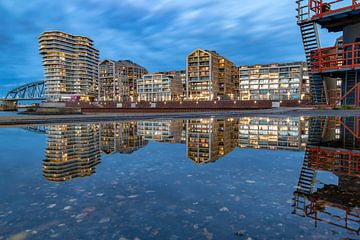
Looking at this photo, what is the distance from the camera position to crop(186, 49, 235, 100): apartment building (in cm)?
11500

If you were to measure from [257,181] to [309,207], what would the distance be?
1093 millimetres

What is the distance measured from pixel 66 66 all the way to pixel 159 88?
288ft

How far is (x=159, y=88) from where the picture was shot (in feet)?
441

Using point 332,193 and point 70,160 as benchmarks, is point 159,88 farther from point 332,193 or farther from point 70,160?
point 332,193

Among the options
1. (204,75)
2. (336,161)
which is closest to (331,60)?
(336,161)

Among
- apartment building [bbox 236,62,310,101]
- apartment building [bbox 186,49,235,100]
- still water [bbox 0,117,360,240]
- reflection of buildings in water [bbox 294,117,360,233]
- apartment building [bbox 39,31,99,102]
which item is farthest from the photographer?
apartment building [bbox 39,31,99,102]

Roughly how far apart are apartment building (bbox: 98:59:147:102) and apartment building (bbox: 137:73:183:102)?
12561 millimetres

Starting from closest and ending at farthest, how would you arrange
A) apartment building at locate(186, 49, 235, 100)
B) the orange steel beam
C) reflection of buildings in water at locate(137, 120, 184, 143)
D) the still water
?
1. the still water
2. the orange steel beam
3. reflection of buildings in water at locate(137, 120, 184, 143)
4. apartment building at locate(186, 49, 235, 100)

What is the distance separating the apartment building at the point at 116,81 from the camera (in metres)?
149

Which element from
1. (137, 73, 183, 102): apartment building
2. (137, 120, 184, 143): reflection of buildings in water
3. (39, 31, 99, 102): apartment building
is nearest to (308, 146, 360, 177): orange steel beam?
(137, 120, 184, 143): reflection of buildings in water

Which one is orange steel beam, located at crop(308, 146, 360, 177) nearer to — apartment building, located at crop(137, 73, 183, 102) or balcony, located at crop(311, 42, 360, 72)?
balcony, located at crop(311, 42, 360, 72)

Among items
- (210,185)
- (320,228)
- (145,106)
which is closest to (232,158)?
(210,185)

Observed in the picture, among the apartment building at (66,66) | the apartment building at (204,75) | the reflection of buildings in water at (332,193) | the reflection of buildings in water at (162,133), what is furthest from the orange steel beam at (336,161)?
the apartment building at (66,66)

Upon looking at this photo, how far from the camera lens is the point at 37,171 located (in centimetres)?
444
